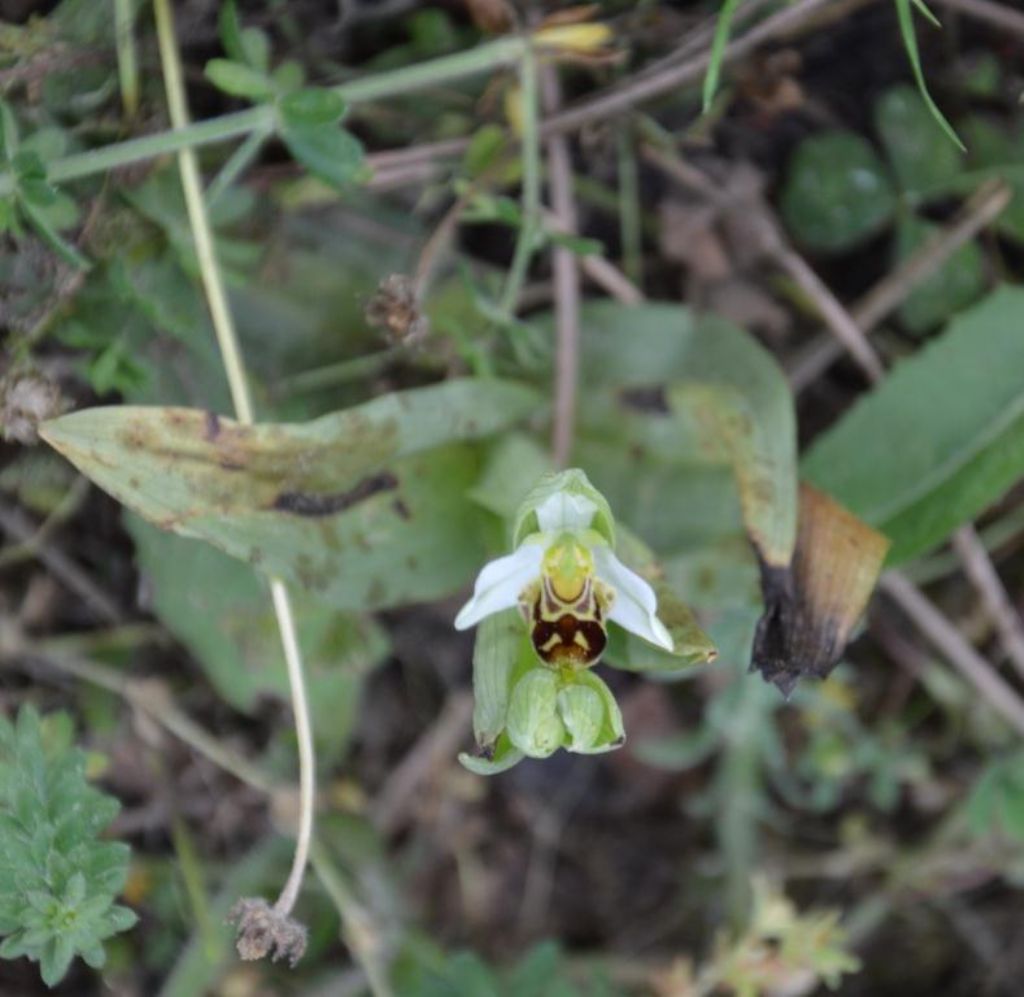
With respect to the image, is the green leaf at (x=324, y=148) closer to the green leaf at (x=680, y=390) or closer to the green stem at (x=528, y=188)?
the green stem at (x=528, y=188)

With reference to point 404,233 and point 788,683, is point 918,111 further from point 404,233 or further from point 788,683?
point 788,683

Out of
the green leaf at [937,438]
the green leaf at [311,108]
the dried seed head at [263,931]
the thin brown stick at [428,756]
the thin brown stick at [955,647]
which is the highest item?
the green leaf at [311,108]

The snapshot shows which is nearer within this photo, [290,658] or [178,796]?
[290,658]

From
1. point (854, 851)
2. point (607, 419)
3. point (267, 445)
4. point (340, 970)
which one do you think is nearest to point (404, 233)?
point (607, 419)

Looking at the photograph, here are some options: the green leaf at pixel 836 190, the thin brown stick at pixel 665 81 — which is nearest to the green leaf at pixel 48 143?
the thin brown stick at pixel 665 81

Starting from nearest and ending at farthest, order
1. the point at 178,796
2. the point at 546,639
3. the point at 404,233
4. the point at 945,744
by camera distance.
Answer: the point at 546,639
the point at 404,233
the point at 178,796
the point at 945,744

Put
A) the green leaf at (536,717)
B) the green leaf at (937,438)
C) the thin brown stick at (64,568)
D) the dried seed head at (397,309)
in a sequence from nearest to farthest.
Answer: the green leaf at (536,717) → the dried seed head at (397,309) → the green leaf at (937,438) → the thin brown stick at (64,568)
